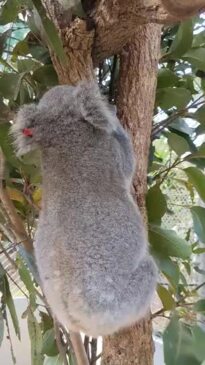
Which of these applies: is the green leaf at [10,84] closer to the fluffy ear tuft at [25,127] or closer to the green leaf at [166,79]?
the fluffy ear tuft at [25,127]

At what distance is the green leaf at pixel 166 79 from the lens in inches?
44.9

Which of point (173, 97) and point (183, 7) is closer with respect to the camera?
point (183, 7)

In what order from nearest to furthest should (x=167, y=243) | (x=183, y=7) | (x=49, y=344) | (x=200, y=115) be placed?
(x=183, y=7) → (x=167, y=243) → (x=200, y=115) → (x=49, y=344)

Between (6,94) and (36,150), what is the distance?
0.21 meters

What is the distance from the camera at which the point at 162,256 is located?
107 centimetres

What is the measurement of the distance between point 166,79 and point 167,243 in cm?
35

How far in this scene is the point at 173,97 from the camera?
1.13 meters

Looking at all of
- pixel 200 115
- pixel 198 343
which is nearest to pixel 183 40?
pixel 200 115

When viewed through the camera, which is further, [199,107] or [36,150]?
[199,107]

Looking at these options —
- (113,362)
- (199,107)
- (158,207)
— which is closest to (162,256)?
(158,207)

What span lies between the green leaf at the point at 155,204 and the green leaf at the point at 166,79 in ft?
0.74

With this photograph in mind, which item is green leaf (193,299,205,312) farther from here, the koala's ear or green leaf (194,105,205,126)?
the koala's ear

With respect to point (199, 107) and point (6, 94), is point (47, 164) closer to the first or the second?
point (6, 94)

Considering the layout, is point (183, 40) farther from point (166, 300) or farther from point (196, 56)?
point (166, 300)
